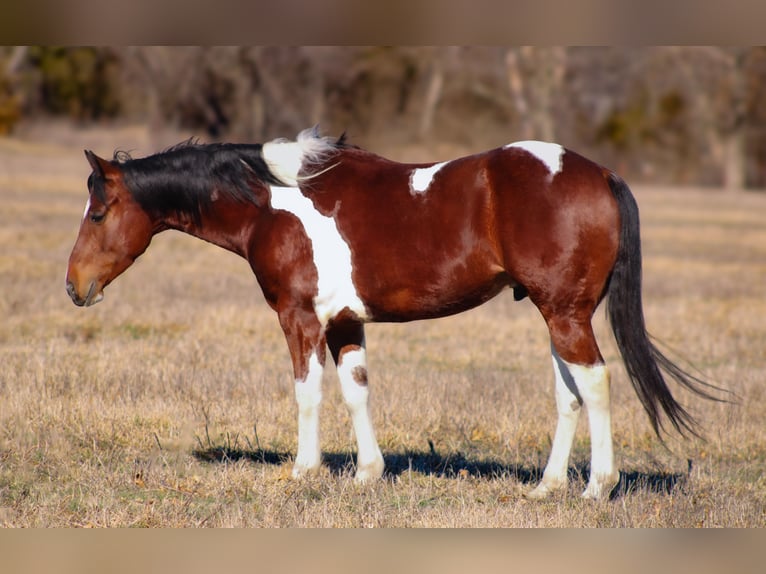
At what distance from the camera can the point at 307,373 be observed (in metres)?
6.37

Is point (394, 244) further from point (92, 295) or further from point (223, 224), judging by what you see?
point (92, 295)

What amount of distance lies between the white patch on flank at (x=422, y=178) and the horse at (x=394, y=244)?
0.05ft

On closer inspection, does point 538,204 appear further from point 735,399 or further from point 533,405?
point 735,399

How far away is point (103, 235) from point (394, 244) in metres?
1.95

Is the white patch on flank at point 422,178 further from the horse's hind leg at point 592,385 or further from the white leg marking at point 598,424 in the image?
the white leg marking at point 598,424

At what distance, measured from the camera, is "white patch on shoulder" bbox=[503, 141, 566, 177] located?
5973mm

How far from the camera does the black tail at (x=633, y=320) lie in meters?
5.93

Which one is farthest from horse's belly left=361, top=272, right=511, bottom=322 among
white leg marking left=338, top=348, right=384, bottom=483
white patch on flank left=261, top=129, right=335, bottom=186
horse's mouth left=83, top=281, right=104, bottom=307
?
horse's mouth left=83, top=281, right=104, bottom=307

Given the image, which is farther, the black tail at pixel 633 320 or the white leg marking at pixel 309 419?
the white leg marking at pixel 309 419

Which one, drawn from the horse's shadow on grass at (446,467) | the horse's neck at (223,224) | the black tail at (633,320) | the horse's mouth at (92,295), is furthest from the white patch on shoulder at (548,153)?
the horse's mouth at (92,295)

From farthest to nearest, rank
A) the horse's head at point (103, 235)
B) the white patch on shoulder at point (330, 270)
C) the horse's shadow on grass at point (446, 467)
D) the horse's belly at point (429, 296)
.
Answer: the horse's shadow on grass at point (446, 467) < the horse's head at point (103, 235) < the white patch on shoulder at point (330, 270) < the horse's belly at point (429, 296)

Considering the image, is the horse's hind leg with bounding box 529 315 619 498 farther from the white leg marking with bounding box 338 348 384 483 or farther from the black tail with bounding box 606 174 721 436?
the white leg marking with bounding box 338 348 384 483

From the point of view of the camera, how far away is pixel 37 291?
13.5 m
